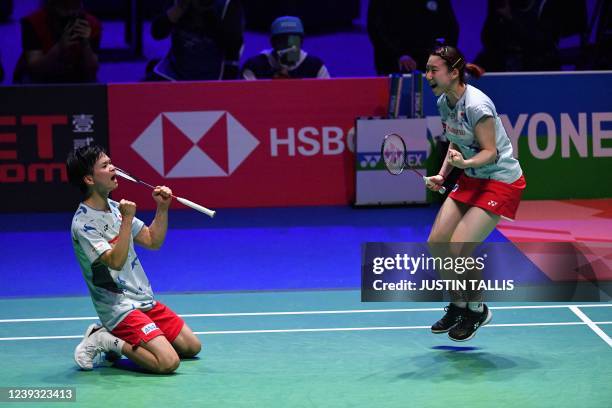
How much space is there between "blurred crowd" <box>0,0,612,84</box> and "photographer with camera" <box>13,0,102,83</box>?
0.03ft

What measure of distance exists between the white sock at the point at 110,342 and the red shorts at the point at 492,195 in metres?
2.28

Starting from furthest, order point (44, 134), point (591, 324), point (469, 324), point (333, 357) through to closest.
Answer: point (44, 134) < point (591, 324) < point (469, 324) < point (333, 357)

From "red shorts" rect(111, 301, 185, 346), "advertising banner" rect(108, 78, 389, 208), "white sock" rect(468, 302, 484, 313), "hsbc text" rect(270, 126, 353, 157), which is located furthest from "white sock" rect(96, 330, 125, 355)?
"hsbc text" rect(270, 126, 353, 157)

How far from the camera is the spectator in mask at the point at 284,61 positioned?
11.5 metres

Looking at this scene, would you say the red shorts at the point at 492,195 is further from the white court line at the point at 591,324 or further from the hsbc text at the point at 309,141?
the hsbc text at the point at 309,141

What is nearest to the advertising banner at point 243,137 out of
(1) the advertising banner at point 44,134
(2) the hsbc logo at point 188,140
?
(2) the hsbc logo at point 188,140

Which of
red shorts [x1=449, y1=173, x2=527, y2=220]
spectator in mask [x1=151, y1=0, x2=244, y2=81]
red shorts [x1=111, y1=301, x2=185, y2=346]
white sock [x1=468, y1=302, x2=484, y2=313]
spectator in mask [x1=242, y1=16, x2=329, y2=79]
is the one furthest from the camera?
spectator in mask [x1=151, y1=0, x2=244, y2=81]

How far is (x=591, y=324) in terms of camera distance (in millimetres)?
7289

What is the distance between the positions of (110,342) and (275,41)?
5.84 meters

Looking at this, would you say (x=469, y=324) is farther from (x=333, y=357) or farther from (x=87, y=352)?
(x=87, y=352)

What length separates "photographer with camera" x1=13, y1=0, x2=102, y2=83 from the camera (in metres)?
11.4

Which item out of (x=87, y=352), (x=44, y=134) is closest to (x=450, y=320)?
(x=87, y=352)

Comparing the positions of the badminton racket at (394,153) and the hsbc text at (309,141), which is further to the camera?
the hsbc text at (309,141)

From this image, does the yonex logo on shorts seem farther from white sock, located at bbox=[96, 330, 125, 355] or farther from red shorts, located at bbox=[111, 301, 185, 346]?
white sock, located at bbox=[96, 330, 125, 355]
